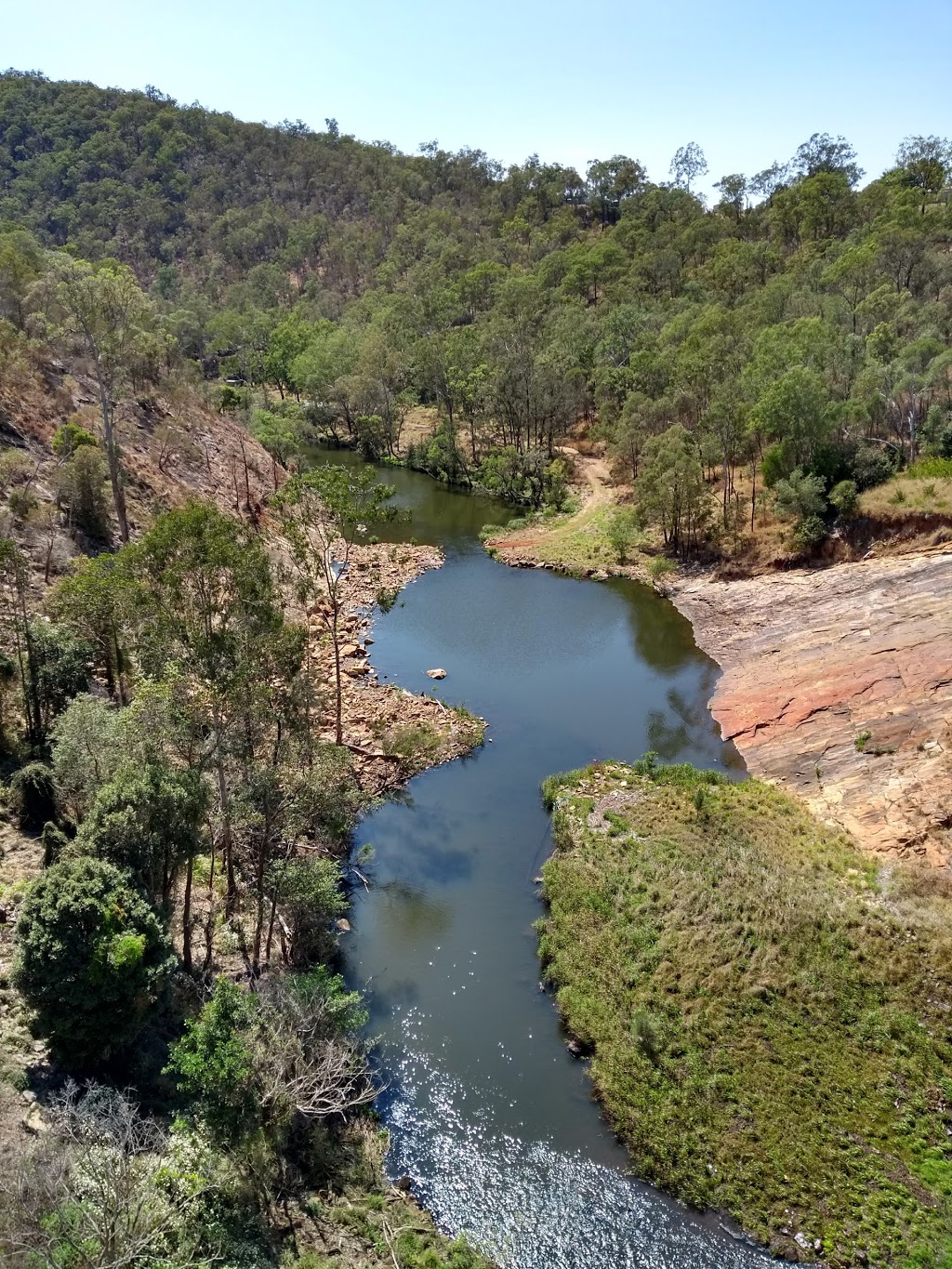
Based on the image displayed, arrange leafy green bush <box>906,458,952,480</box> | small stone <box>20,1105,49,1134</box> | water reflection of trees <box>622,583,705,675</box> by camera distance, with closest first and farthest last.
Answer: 1. small stone <box>20,1105,49,1134</box>
2. water reflection of trees <box>622,583,705,675</box>
3. leafy green bush <box>906,458,952,480</box>

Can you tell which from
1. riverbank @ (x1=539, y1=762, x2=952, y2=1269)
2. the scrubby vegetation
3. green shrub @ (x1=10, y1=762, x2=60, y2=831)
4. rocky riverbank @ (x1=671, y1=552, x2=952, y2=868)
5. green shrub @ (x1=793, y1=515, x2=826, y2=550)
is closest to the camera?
the scrubby vegetation

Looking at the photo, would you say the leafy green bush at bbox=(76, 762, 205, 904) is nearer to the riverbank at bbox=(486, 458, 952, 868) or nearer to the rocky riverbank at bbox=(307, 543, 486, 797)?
the rocky riverbank at bbox=(307, 543, 486, 797)

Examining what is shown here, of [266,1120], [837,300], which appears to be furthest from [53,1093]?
[837,300]

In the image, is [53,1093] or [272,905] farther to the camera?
[272,905]

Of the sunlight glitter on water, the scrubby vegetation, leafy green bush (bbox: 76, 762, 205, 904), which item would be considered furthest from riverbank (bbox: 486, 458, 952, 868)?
leafy green bush (bbox: 76, 762, 205, 904)

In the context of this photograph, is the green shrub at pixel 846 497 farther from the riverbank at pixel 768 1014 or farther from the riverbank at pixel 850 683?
the riverbank at pixel 768 1014

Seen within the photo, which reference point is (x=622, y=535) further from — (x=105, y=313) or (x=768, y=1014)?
(x=768, y=1014)

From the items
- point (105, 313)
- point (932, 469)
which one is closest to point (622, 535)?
point (932, 469)

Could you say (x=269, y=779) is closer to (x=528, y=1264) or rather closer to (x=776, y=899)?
(x=528, y=1264)
